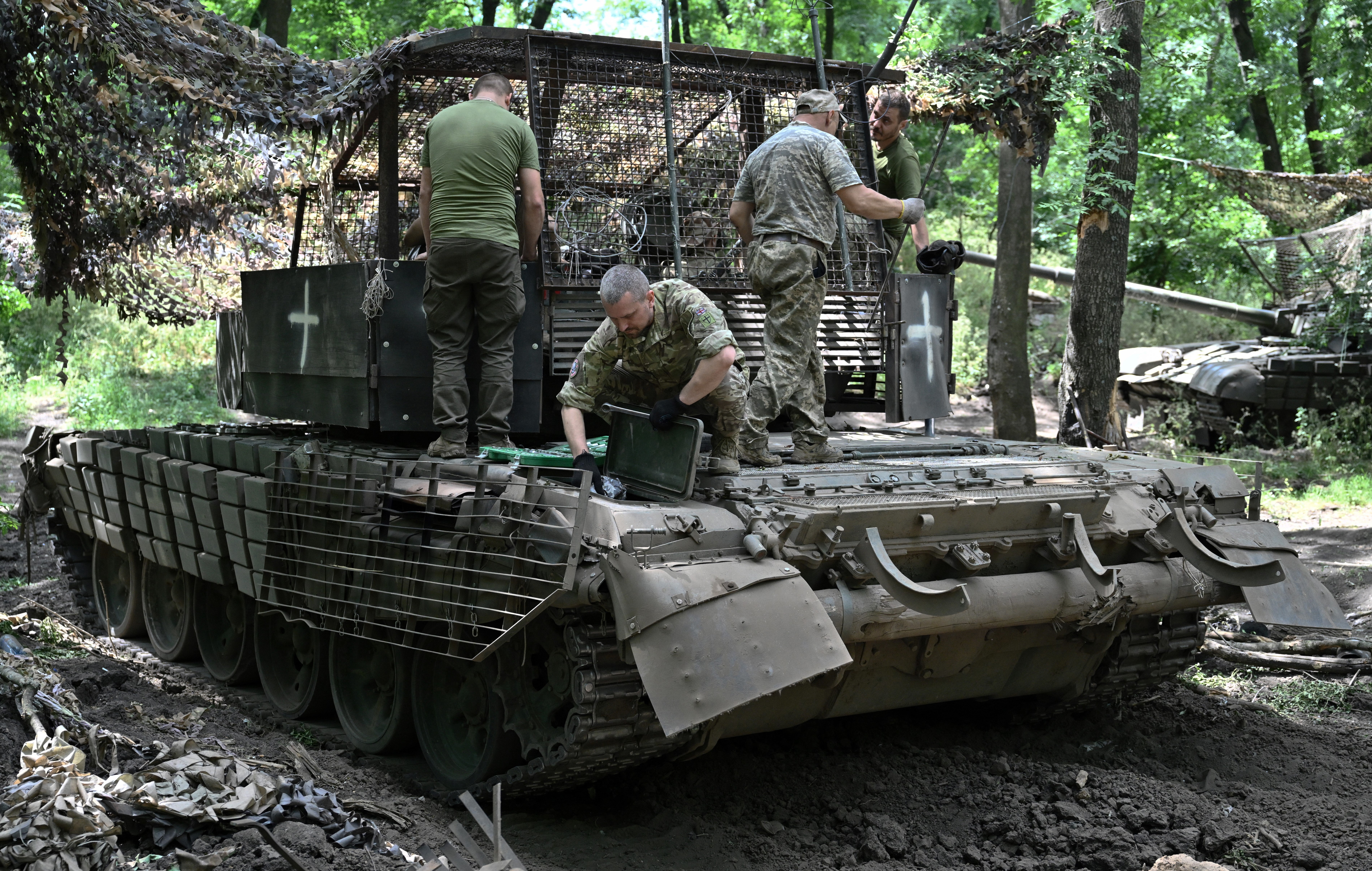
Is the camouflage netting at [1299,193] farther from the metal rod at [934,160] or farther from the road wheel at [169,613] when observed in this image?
the road wheel at [169,613]

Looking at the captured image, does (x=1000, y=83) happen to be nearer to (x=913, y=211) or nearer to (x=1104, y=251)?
(x=913, y=211)

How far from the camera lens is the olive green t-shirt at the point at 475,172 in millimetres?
5766

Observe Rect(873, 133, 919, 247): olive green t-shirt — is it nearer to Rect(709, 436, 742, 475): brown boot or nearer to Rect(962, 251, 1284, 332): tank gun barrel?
Rect(709, 436, 742, 475): brown boot

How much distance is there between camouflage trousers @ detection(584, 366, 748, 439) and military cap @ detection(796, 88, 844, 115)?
126 cm

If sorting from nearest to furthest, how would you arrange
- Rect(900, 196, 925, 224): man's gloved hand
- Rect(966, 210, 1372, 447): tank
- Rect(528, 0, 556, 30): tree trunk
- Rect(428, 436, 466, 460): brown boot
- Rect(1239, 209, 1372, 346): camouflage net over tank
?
Rect(428, 436, 466, 460): brown boot → Rect(900, 196, 925, 224): man's gloved hand → Rect(1239, 209, 1372, 346): camouflage net over tank → Rect(966, 210, 1372, 447): tank → Rect(528, 0, 556, 30): tree trunk

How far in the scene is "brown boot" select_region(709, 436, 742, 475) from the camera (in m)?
5.14

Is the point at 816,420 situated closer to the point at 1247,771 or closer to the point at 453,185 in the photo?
the point at 453,185

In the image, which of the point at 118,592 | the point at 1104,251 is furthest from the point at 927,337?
the point at 118,592

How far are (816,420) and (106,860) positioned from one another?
3.28 m

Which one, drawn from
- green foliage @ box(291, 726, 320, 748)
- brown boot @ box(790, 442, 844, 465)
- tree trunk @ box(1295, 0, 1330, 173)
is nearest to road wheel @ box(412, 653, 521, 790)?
green foliage @ box(291, 726, 320, 748)

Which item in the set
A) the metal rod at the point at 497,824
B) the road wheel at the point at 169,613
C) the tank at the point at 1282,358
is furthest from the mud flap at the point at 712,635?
the tank at the point at 1282,358

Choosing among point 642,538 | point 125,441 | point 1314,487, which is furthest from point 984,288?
point 642,538

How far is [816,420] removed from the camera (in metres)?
5.70

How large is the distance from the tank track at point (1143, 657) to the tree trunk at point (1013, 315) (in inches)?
246
